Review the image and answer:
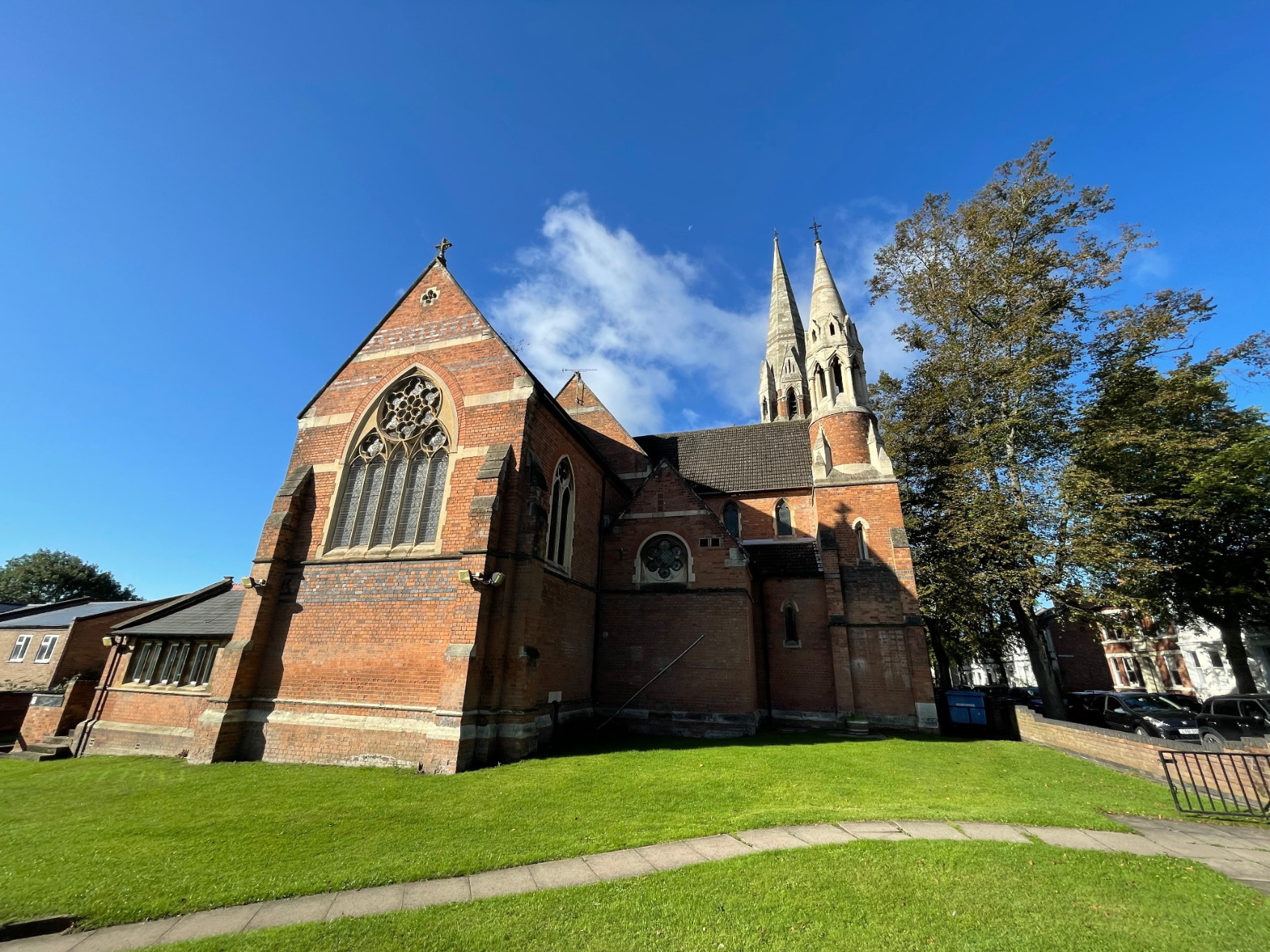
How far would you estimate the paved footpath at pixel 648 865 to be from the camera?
439 centimetres

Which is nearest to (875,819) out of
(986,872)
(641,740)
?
Result: (986,872)

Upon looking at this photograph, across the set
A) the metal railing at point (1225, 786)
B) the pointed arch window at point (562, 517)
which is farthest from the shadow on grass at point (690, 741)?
the metal railing at point (1225, 786)

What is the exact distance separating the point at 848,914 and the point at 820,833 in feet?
7.53

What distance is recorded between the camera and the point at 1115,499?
16000mm

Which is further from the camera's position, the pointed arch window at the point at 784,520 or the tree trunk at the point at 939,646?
the tree trunk at the point at 939,646

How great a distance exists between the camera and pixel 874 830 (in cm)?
661

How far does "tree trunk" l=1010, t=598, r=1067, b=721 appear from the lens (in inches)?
703

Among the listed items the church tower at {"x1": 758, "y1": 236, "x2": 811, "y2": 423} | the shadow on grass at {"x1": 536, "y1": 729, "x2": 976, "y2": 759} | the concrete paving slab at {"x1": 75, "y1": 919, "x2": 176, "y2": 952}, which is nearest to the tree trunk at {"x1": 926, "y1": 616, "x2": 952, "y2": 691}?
the shadow on grass at {"x1": 536, "y1": 729, "x2": 976, "y2": 759}

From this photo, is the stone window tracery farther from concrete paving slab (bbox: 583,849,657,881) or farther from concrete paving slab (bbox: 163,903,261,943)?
concrete paving slab (bbox: 163,903,261,943)

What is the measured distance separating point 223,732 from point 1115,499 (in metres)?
25.1

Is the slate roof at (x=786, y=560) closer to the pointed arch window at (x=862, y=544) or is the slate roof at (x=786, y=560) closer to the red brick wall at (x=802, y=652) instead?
the red brick wall at (x=802, y=652)

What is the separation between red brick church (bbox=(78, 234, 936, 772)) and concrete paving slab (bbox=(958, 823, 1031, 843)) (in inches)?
313

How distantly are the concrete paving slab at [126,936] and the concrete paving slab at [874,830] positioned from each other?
7115 millimetres

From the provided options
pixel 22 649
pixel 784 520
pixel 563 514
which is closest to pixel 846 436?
pixel 784 520
